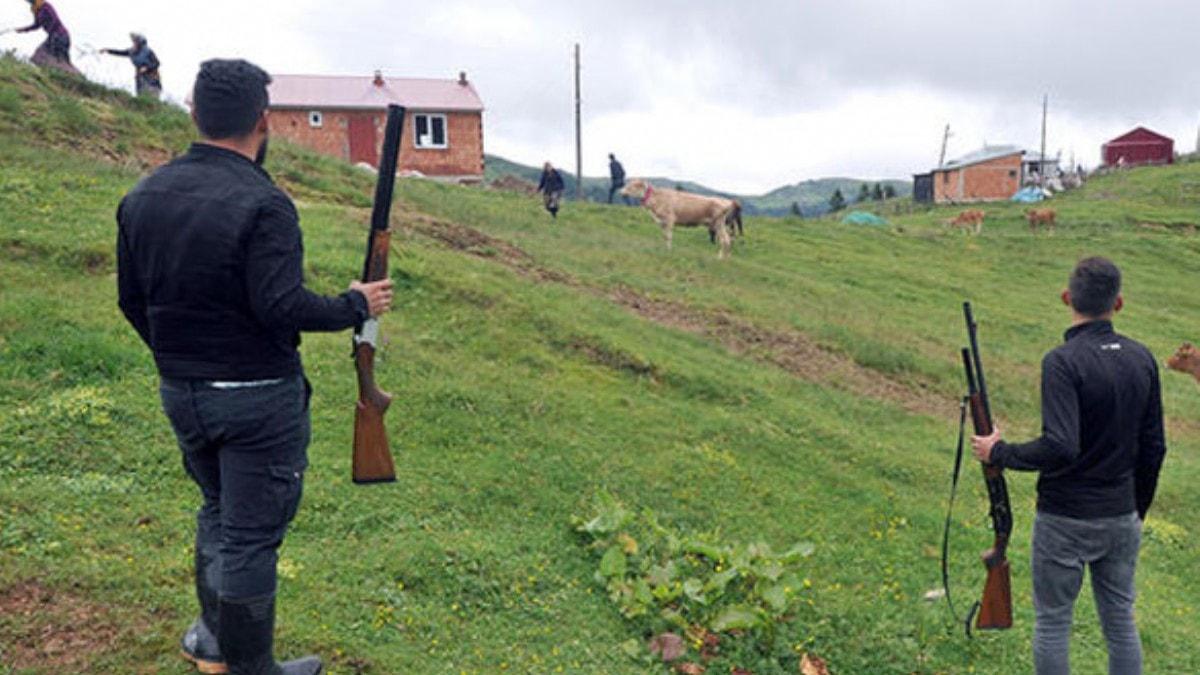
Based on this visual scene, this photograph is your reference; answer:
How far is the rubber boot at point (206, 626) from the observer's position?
12.5 ft

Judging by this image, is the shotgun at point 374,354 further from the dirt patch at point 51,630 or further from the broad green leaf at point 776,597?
the broad green leaf at point 776,597

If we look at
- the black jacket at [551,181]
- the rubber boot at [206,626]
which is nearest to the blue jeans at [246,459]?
the rubber boot at [206,626]

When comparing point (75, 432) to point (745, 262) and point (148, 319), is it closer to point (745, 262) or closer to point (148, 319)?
point (148, 319)

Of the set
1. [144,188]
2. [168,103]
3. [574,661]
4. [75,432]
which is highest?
[168,103]

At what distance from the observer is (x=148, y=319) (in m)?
3.57

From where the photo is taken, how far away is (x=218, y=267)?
326 cm

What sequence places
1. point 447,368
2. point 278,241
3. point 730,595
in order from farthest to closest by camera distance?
point 447,368
point 730,595
point 278,241

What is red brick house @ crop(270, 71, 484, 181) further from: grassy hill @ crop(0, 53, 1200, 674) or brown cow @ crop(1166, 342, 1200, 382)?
brown cow @ crop(1166, 342, 1200, 382)

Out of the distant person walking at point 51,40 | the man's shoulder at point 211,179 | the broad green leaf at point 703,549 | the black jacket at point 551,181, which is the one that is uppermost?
the distant person walking at point 51,40

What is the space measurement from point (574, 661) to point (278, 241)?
2871 millimetres

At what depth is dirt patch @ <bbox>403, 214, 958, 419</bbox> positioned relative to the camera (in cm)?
1277

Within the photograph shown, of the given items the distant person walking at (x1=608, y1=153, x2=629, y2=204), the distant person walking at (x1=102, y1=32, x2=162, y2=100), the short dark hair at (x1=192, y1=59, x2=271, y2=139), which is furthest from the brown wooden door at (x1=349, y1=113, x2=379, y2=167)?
the short dark hair at (x1=192, y1=59, x2=271, y2=139)

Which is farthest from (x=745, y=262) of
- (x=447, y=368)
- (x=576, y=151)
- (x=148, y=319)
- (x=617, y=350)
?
(x=576, y=151)

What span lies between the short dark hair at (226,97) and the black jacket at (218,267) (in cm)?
10
